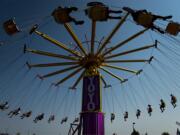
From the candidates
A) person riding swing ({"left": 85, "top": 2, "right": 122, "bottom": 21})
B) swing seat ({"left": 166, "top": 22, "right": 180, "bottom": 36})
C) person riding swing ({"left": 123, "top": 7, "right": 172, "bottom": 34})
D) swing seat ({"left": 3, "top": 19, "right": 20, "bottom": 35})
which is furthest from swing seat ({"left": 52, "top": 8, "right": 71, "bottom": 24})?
swing seat ({"left": 166, "top": 22, "right": 180, "bottom": 36})

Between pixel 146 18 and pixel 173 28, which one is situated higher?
pixel 173 28

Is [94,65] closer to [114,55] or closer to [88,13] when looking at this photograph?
[114,55]

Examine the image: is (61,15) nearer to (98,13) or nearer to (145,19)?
(98,13)

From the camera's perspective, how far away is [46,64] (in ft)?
88.7

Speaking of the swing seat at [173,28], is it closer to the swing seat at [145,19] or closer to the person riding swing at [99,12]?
the swing seat at [145,19]

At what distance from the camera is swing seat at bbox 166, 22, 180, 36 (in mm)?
21828

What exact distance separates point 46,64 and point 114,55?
6233 mm

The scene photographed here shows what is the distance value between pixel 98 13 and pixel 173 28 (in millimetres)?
5959

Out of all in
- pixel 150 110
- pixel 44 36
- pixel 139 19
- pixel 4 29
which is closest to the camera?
pixel 139 19

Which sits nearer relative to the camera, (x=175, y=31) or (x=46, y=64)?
(x=175, y=31)

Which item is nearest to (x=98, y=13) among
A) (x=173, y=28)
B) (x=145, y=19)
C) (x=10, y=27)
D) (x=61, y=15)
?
(x=61, y=15)

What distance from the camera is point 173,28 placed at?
71.9ft

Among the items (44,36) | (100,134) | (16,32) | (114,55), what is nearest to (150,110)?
(114,55)

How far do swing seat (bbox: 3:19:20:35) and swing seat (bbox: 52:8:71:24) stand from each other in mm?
4074
